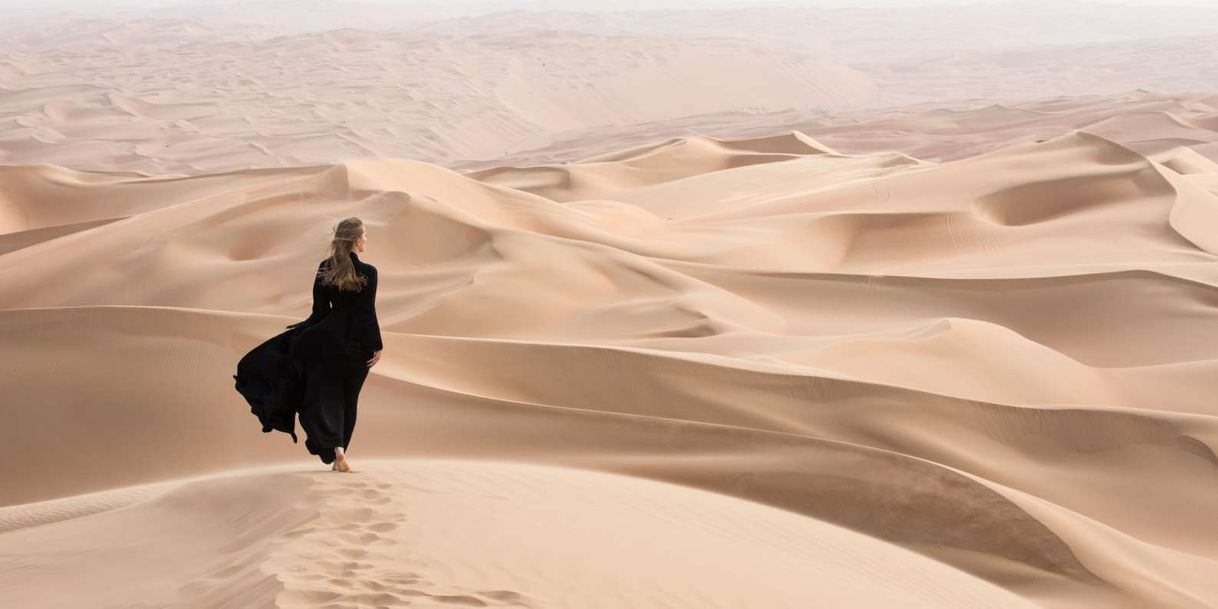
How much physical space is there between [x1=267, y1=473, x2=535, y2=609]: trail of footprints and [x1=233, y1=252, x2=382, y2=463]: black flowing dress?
54 centimetres

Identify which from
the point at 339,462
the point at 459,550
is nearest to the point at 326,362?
the point at 339,462

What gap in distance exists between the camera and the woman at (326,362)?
4320 mm

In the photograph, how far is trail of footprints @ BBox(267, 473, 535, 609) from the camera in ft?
9.64

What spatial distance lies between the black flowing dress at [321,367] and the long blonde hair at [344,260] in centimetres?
3

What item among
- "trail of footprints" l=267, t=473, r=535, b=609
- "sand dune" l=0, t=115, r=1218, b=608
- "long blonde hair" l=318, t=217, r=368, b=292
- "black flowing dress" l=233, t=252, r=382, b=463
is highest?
"long blonde hair" l=318, t=217, r=368, b=292

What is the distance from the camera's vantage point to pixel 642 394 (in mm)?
6082

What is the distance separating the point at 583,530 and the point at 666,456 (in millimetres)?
1619

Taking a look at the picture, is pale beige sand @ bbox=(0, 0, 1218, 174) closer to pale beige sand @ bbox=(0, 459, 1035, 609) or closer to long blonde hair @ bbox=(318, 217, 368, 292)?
pale beige sand @ bbox=(0, 459, 1035, 609)

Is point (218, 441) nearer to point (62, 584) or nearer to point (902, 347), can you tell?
point (62, 584)

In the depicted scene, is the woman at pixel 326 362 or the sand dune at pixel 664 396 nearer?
the sand dune at pixel 664 396

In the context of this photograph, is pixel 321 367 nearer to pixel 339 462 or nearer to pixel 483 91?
pixel 339 462

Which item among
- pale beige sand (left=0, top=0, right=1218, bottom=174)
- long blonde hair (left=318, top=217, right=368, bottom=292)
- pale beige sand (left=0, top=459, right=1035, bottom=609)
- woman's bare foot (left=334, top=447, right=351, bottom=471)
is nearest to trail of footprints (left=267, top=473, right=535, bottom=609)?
pale beige sand (left=0, top=459, right=1035, bottom=609)

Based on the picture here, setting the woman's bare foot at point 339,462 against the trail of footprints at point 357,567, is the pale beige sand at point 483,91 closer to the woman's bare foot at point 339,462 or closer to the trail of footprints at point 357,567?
the woman's bare foot at point 339,462

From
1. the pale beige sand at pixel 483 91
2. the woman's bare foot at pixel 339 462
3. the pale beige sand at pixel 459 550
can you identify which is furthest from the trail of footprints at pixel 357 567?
the pale beige sand at pixel 483 91
